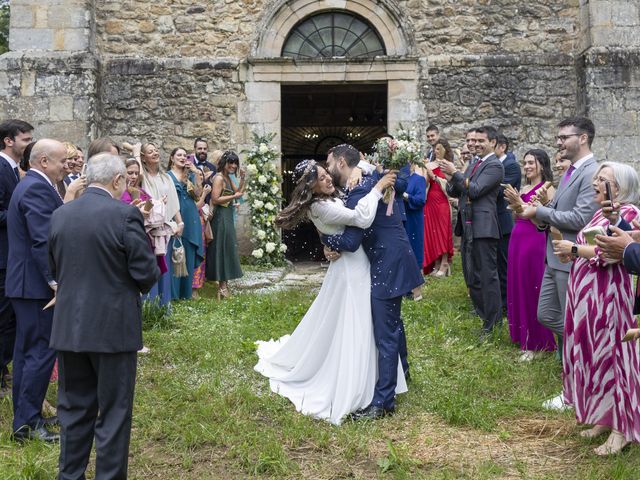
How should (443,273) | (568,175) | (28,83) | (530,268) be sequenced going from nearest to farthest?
1. (568,175)
2. (530,268)
3. (443,273)
4. (28,83)

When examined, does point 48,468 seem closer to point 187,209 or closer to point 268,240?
point 187,209

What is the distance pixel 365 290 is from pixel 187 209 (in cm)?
390

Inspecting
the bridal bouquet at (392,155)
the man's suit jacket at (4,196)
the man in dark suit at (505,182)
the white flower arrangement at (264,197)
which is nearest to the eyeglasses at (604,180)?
the bridal bouquet at (392,155)

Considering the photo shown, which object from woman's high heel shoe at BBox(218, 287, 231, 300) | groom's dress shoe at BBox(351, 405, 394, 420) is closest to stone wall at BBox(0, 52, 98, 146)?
woman's high heel shoe at BBox(218, 287, 231, 300)

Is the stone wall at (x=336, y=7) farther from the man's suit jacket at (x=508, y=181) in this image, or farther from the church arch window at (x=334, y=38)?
the man's suit jacket at (x=508, y=181)

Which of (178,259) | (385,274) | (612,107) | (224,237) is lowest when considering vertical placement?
(178,259)

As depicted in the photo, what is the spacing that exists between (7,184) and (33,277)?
89cm

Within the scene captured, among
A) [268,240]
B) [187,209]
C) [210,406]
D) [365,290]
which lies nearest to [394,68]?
[268,240]

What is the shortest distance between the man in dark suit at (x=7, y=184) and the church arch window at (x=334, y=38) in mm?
7055

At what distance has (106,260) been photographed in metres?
3.11

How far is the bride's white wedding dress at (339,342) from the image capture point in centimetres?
441

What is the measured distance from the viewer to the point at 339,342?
4.56 m

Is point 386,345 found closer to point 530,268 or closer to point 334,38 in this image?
point 530,268

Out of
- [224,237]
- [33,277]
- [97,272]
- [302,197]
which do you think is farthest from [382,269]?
[224,237]
